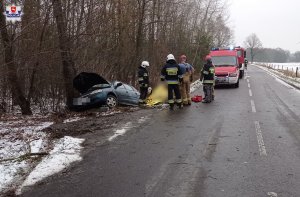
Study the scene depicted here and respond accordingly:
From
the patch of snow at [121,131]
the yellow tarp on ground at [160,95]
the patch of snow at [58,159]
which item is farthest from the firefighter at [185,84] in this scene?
the patch of snow at [58,159]

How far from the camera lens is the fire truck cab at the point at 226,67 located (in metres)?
22.3

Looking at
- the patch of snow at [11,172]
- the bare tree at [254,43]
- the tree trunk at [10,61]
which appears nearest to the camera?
the patch of snow at [11,172]

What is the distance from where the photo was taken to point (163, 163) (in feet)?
21.6

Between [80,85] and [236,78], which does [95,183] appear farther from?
[236,78]

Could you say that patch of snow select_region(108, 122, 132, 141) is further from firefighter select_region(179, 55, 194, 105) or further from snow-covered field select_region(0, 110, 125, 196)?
firefighter select_region(179, 55, 194, 105)

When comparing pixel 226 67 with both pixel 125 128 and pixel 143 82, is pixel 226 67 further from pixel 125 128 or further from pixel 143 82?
pixel 125 128

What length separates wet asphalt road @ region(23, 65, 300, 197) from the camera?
17.3 feet

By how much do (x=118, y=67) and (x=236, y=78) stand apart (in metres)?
7.31

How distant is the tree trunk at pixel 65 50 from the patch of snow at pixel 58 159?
5.47 metres

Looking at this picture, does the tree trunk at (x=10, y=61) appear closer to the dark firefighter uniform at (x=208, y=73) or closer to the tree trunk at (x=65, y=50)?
the tree trunk at (x=65, y=50)

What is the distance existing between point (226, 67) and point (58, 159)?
1750 centimetres

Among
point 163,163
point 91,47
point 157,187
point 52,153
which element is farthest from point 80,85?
point 157,187

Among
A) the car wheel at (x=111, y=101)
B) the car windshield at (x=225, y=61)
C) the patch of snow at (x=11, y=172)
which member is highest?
the car windshield at (x=225, y=61)

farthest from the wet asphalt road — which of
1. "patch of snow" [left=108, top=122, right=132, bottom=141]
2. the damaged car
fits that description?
the damaged car
